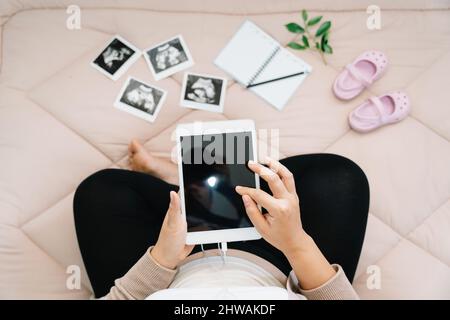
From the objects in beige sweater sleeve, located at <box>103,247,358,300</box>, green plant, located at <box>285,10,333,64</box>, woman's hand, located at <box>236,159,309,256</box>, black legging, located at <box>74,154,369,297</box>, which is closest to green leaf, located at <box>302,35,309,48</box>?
green plant, located at <box>285,10,333,64</box>

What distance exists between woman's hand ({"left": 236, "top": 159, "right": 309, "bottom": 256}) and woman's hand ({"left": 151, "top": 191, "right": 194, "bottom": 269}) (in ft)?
0.47

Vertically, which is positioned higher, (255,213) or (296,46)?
(296,46)

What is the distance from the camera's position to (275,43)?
1343 mm

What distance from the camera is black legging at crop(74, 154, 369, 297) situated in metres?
1.02

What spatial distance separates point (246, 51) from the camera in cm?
134

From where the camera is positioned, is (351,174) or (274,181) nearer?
(274,181)

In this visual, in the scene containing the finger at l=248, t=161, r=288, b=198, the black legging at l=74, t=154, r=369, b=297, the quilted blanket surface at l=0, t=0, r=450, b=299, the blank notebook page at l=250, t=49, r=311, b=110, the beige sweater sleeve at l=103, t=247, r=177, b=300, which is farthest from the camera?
the blank notebook page at l=250, t=49, r=311, b=110

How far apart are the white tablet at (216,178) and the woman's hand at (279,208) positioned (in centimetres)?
12

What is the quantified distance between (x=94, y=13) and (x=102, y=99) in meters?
0.30

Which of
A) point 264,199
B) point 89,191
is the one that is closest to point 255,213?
point 264,199

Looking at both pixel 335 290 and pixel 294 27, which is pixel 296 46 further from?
pixel 335 290

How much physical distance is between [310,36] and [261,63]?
0.60 ft

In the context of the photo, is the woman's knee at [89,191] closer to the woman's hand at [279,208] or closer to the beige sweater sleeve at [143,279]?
the beige sweater sleeve at [143,279]

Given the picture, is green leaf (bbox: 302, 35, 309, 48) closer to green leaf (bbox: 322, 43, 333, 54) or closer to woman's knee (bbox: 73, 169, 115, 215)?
green leaf (bbox: 322, 43, 333, 54)
